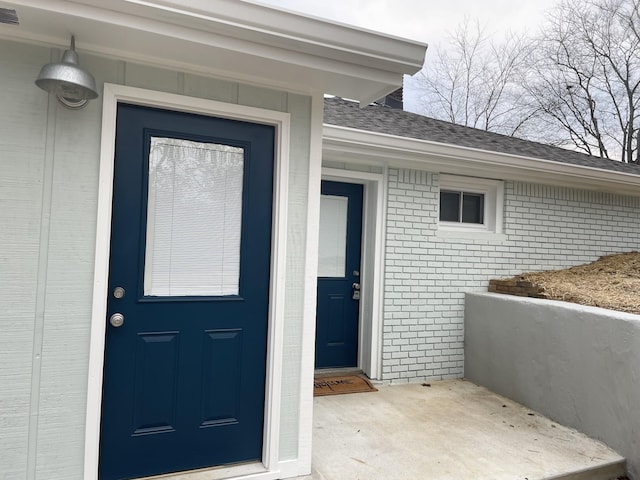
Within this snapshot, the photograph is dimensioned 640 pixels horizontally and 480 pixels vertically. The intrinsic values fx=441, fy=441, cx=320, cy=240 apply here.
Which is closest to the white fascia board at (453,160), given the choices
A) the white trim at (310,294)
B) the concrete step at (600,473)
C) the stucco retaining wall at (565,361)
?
the white trim at (310,294)

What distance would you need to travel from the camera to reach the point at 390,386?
4645mm

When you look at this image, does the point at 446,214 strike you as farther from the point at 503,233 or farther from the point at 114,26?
the point at 114,26

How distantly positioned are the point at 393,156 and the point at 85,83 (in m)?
3.06

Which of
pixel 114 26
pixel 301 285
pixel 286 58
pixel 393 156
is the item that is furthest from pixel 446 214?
pixel 114 26

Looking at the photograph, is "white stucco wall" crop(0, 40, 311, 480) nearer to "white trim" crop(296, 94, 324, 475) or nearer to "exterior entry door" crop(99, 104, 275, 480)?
"exterior entry door" crop(99, 104, 275, 480)

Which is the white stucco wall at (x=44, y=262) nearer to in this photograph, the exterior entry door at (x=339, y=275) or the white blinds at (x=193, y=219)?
the white blinds at (x=193, y=219)

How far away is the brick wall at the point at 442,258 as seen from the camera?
476 centimetres

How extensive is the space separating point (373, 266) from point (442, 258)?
835 millimetres

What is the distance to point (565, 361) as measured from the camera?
3777 mm

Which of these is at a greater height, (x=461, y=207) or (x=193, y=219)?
(x=461, y=207)

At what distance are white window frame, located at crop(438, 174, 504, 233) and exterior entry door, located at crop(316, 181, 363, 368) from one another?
41.6 inches

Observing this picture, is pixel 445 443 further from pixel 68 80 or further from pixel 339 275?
pixel 68 80

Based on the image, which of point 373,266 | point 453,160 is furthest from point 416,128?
point 373,266

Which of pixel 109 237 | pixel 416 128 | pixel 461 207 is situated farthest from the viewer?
pixel 416 128
